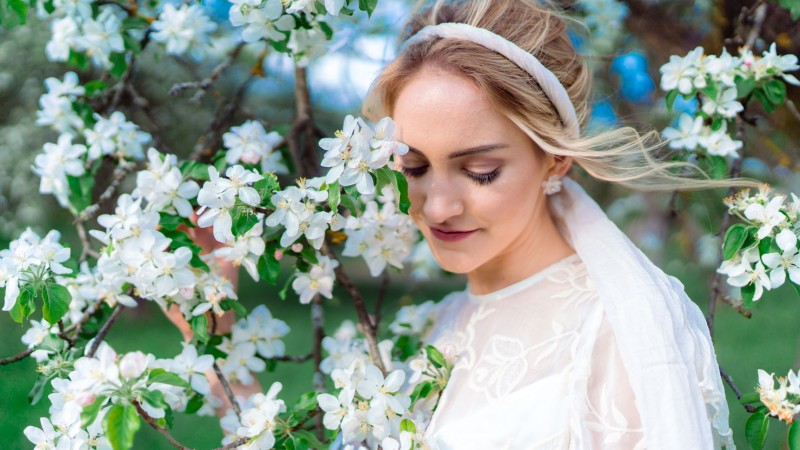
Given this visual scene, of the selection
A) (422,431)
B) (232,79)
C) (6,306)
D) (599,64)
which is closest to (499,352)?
(422,431)

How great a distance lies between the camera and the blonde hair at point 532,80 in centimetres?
166

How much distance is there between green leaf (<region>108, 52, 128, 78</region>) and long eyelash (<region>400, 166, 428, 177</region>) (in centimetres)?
95

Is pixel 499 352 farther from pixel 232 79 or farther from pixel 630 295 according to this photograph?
pixel 232 79

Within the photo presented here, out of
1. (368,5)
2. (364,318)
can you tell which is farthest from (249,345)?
(368,5)

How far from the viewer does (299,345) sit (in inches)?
248

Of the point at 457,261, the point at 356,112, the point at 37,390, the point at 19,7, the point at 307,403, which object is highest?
the point at 19,7

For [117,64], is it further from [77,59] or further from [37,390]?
[37,390]

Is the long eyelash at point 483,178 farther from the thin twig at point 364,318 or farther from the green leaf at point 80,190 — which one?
the green leaf at point 80,190

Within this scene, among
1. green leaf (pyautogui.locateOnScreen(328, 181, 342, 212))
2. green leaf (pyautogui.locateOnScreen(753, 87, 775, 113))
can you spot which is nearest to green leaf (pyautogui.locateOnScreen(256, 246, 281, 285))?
green leaf (pyautogui.locateOnScreen(328, 181, 342, 212))

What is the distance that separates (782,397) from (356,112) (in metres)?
3.16

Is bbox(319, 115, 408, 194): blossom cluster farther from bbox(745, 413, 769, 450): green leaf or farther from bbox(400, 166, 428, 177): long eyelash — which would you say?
bbox(745, 413, 769, 450): green leaf

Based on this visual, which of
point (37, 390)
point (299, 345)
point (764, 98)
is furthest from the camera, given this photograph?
point (299, 345)

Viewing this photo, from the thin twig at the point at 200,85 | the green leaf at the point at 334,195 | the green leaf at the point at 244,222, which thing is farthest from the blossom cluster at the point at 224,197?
the thin twig at the point at 200,85

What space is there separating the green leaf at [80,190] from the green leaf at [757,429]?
162 cm
